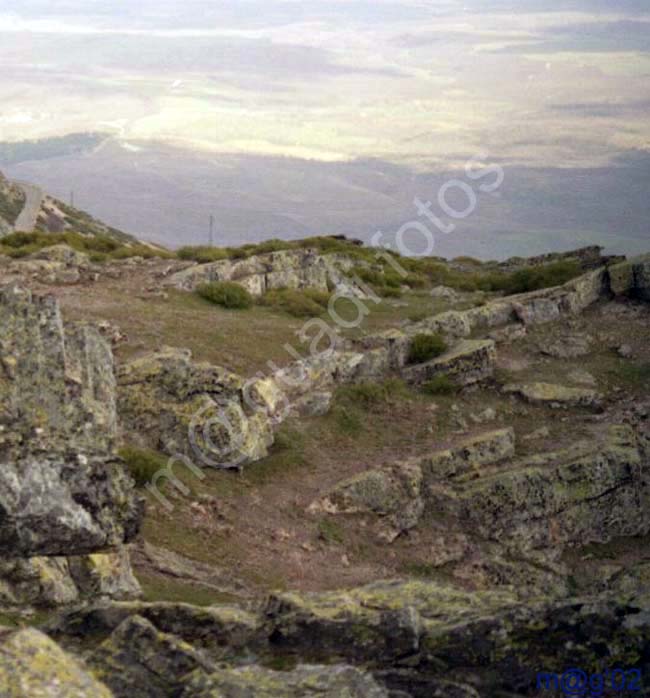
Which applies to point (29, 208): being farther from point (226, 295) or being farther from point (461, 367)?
point (461, 367)

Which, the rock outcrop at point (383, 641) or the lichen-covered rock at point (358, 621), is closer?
the rock outcrop at point (383, 641)

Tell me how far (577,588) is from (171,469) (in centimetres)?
912

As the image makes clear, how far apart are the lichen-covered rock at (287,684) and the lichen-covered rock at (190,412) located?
14.5 metres

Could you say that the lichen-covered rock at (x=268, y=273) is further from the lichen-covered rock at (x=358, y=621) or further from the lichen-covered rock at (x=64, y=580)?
the lichen-covered rock at (x=358, y=621)

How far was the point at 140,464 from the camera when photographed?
21797 mm

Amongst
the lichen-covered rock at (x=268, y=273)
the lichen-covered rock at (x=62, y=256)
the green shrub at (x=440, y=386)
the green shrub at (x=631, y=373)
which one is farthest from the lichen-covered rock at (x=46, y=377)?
the lichen-covered rock at (x=62, y=256)

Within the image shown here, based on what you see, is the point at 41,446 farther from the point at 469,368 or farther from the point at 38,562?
the point at 469,368

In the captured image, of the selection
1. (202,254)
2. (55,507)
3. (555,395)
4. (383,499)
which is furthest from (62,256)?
(55,507)

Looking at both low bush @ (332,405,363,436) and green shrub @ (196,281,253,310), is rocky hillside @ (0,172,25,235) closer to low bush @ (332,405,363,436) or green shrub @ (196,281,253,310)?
green shrub @ (196,281,253,310)

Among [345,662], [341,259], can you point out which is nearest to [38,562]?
[345,662]

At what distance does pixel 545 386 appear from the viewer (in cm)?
2994

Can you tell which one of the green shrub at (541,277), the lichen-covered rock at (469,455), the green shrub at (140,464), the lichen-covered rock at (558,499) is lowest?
the lichen-covered rock at (558,499)

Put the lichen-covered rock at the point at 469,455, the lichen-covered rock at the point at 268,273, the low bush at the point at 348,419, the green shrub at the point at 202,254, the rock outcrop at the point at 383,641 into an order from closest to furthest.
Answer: the rock outcrop at the point at 383,641
the lichen-covered rock at the point at 469,455
the low bush at the point at 348,419
the lichen-covered rock at the point at 268,273
the green shrub at the point at 202,254

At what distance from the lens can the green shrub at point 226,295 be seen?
35656mm
